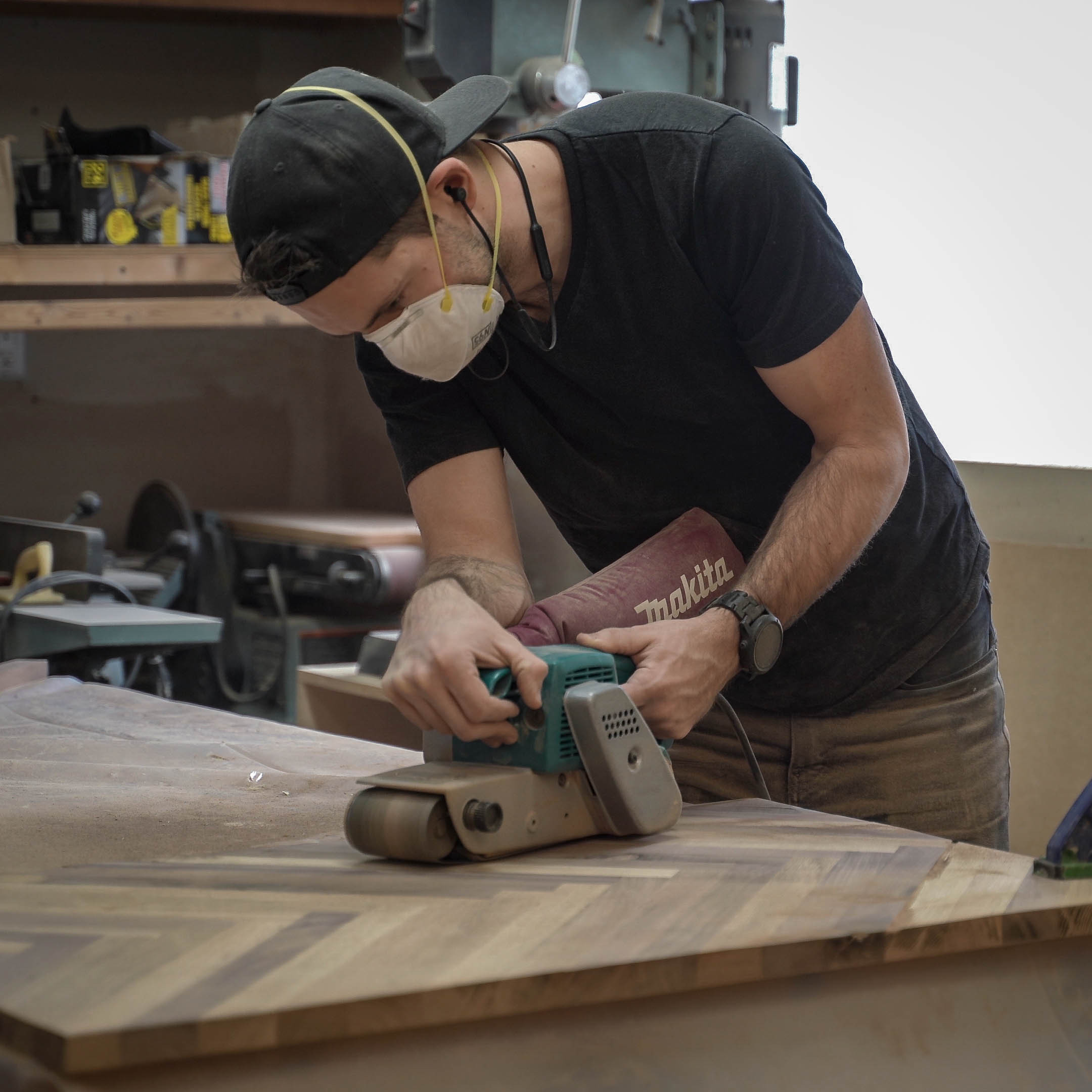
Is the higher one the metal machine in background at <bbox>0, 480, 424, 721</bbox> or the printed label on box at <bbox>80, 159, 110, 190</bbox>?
the printed label on box at <bbox>80, 159, 110, 190</bbox>

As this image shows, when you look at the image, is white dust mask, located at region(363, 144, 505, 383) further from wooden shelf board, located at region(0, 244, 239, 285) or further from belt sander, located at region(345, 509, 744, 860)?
wooden shelf board, located at region(0, 244, 239, 285)

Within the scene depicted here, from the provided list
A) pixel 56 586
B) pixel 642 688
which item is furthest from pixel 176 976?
pixel 56 586

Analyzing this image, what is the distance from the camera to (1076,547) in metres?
2.57

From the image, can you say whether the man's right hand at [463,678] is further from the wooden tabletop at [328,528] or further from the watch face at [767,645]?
the wooden tabletop at [328,528]

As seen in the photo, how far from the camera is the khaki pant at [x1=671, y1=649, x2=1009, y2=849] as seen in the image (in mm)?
1554

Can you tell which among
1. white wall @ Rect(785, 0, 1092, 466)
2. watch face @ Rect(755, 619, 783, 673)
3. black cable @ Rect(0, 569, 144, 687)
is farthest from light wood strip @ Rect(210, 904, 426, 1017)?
white wall @ Rect(785, 0, 1092, 466)

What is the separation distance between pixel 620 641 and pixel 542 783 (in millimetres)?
161

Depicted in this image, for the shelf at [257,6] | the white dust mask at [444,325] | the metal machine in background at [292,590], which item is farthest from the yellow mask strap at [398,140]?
the shelf at [257,6]

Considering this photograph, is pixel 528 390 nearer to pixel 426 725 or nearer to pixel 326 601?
pixel 426 725

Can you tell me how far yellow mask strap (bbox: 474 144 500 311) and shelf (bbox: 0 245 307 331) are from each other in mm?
1900

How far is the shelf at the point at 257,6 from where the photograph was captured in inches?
150

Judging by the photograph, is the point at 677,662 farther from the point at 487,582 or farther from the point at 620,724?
the point at 487,582

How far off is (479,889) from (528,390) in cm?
64

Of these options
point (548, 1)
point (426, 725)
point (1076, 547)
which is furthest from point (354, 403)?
point (426, 725)
